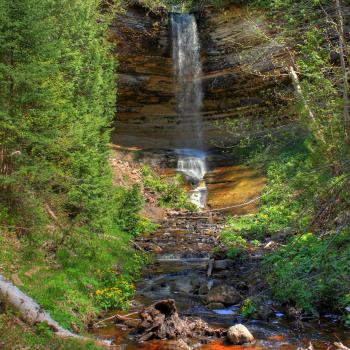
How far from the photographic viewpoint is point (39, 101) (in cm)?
955

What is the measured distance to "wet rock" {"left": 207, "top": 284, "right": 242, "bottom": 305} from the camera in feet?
32.7

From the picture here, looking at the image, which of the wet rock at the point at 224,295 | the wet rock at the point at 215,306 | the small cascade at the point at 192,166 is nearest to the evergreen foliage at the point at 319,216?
the wet rock at the point at 224,295

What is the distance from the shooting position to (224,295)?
33.0ft

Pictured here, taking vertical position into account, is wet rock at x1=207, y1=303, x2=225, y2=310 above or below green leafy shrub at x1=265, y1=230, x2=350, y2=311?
below

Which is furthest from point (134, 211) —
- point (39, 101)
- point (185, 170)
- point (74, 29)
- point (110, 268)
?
point (185, 170)

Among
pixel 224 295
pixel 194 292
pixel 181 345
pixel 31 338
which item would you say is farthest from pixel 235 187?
pixel 31 338

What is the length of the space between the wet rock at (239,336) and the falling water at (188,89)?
21382 mm

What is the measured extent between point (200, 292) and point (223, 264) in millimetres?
1917

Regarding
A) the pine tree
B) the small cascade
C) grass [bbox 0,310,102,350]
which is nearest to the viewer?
grass [bbox 0,310,102,350]

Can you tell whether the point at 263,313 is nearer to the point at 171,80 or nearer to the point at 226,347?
the point at 226,347

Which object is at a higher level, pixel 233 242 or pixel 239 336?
pixel 239 336

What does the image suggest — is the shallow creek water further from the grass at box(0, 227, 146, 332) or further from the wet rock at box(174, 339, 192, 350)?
the grass at box(0, 227, 146, 332)

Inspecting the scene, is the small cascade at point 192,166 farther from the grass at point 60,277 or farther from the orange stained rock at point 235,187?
the grass at point 60,277

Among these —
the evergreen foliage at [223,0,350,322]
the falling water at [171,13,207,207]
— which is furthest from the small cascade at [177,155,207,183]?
the evergreen foliage at [223,0,350,322]
